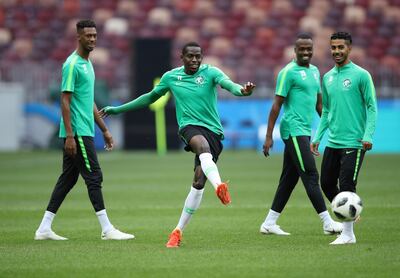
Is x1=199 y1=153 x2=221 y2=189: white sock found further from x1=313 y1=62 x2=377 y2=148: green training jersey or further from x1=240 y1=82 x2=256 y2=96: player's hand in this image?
x1=313 y1=62 x2=377 y2=148: green training jersey

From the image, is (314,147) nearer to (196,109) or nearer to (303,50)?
(303,50)

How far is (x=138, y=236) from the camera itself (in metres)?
10.9

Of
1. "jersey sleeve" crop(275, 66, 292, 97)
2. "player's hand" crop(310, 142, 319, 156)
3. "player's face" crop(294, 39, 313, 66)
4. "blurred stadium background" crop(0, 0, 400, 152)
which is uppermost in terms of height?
"player's face" crop(294, 39, 313, 66)

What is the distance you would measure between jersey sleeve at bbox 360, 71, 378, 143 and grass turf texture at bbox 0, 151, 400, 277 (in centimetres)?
118

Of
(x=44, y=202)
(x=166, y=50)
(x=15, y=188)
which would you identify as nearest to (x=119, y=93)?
(x=166, y=50)

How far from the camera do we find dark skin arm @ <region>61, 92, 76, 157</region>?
10.3m

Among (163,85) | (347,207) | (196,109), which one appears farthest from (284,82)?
(347,207)

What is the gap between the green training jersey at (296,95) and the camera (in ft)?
35.4

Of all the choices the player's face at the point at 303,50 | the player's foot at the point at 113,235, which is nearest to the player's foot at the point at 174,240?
the player's foot at the point at 113,235

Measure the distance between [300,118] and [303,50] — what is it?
78cm

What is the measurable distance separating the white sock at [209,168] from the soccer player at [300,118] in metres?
1.11

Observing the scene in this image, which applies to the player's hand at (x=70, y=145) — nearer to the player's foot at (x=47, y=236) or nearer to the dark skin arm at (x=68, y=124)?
the dark skin arm at (x=68, y=124)

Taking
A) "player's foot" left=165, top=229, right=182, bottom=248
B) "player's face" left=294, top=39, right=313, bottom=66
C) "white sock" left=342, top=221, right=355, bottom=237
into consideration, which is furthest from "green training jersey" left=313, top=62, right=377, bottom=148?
"player's foot" left=165, top=229, right=182, bottom=248

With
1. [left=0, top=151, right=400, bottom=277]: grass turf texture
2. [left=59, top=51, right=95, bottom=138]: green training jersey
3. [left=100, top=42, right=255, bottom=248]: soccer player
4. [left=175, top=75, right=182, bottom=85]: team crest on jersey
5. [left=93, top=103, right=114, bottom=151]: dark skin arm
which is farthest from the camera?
[left=93, top=103, right=114, bottom=151]: dark skin arm
